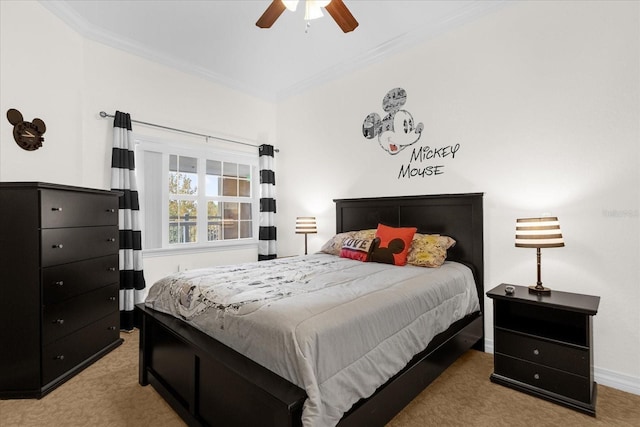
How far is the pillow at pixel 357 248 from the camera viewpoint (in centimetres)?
286

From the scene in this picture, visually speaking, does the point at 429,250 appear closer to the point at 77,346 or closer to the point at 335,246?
the point at 335,246

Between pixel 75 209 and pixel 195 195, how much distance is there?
162 cm

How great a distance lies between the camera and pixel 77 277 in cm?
236

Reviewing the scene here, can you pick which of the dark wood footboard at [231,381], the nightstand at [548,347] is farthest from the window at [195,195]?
the nightstand at [548,347]

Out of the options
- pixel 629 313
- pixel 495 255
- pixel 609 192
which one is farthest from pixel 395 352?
pixel 609 192

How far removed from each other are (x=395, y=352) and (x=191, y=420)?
1.13m

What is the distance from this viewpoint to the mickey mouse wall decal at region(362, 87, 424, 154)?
318cm

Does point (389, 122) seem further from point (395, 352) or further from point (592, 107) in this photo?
point (395, 352)

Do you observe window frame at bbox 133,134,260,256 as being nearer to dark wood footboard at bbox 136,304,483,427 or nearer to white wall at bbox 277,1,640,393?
dark wood footboard at bbox 136,304,483,427

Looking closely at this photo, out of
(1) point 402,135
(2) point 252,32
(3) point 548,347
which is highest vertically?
(2) point 252,32

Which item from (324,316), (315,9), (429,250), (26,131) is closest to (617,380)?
(429,250)

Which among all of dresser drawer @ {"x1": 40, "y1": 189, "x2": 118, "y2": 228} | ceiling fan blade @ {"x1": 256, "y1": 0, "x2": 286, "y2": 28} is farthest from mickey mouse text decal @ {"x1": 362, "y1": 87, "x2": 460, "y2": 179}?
dresser drawer @ {"x1": 40, "y1": 189, "x2": 118, "y2": 228}

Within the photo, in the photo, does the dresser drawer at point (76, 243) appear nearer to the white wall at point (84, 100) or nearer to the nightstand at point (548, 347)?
the white wall at point (84, 100)

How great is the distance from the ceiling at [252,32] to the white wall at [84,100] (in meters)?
0.18
